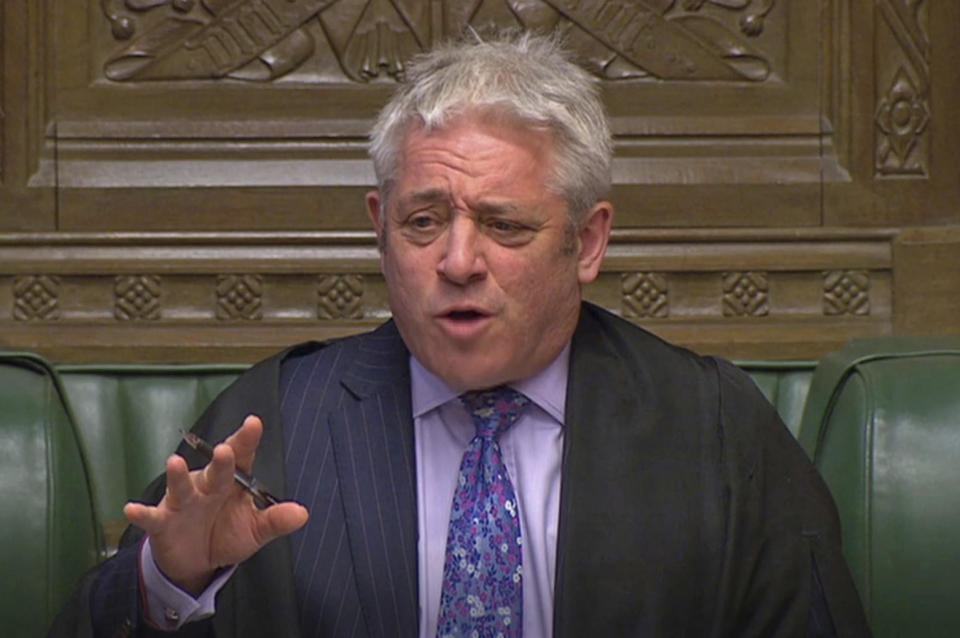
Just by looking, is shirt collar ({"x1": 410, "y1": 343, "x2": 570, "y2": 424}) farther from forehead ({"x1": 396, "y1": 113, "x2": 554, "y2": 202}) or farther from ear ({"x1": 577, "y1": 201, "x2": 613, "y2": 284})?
forehead ({"x1": 396, "y1": 113, "x2": 554, "y2": 202})

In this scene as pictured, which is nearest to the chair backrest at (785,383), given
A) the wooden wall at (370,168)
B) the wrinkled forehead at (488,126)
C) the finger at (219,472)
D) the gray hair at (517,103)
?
the wooden wall at (370,168)

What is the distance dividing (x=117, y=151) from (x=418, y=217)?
1309mm

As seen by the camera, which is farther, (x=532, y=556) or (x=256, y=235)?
(x=256, y=235)

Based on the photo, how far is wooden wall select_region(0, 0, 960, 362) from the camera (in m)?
3.36

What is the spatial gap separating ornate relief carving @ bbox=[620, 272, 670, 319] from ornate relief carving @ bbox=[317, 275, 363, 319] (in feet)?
1.79

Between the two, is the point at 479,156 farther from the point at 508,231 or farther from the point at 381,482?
the point at 381,482

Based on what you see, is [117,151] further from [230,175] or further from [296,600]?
[296,600]

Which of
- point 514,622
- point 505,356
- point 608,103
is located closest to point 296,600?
point 514,622

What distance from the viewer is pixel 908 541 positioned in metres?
2.43

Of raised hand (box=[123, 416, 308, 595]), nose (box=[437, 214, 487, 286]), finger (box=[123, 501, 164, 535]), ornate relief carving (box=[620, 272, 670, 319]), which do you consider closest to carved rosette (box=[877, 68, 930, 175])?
ornate relief carving (box=[620, 272, 670, 319])

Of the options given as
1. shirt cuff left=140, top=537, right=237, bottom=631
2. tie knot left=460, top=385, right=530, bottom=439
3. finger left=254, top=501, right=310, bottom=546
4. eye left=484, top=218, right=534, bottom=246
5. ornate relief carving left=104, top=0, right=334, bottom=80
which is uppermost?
ornate relief carving left=104, top=0, right=334, bottom=80

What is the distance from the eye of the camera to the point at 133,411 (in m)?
2.94

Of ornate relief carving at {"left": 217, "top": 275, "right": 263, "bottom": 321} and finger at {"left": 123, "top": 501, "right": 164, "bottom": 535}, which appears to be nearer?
finger at {"left": 123, "top": 501, "right": 164, "bottom": 535}

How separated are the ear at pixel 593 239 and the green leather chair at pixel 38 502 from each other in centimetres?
81
